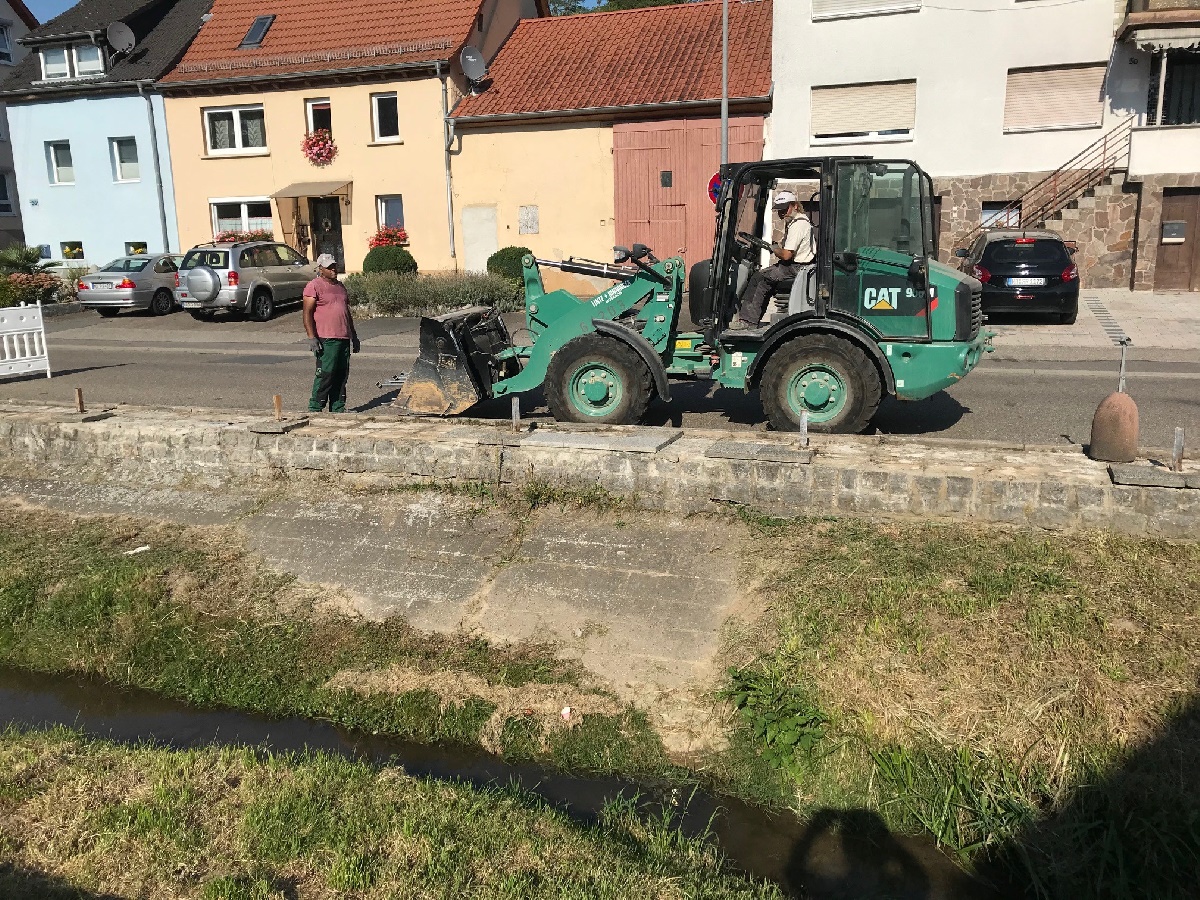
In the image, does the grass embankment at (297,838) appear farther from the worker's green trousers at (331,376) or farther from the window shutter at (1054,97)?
the window shutter at (1054,97)

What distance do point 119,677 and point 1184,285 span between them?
2338 cm

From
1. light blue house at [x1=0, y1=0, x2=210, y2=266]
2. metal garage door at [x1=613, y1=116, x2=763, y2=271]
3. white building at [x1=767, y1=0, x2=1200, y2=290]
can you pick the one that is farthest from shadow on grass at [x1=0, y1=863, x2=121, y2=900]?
light blue house at [x1=0, y1=0, x2=210, y2=266]

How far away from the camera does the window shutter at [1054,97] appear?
73.9 feet

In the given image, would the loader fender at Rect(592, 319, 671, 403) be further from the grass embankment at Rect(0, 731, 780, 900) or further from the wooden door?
the wooden door

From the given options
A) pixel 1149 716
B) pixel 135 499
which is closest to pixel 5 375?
pixel 135 499

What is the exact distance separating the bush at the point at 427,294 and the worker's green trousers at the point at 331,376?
11500 mm

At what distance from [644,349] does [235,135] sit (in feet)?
79.2

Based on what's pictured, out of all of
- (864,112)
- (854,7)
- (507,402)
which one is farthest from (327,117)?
(507,402)

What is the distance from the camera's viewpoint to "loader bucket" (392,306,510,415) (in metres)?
9.84

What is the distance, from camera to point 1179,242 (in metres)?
22.7

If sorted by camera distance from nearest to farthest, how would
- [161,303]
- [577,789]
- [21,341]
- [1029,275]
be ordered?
[577,789], [21,341], [1029,275], [161,303]

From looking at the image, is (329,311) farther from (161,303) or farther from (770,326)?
(161,303)

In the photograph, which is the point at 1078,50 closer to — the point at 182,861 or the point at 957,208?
the point at 957,208

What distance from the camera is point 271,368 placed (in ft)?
51.1
